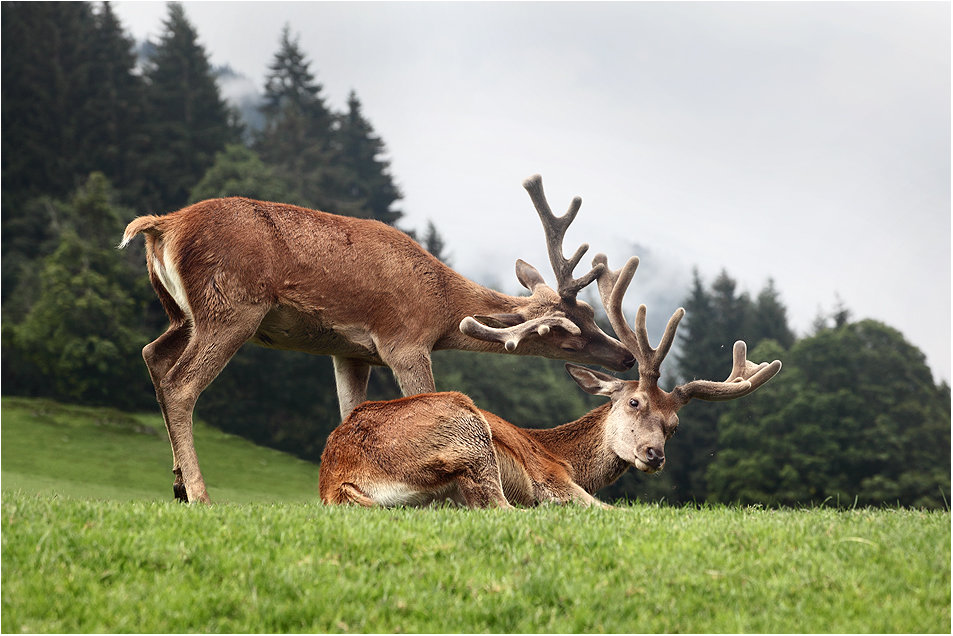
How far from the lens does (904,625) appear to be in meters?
4.95

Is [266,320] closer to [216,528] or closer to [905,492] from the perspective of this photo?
[216,528]

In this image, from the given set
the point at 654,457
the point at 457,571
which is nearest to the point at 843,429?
the point at 654,457

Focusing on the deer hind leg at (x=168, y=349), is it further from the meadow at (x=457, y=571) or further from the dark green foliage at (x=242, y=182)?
the dark green foliage at (x=242, y=182)

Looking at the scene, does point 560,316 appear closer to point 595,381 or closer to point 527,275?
point 527,275

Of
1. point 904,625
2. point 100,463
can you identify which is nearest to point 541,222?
point 904,625

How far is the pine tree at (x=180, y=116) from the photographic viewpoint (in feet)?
165

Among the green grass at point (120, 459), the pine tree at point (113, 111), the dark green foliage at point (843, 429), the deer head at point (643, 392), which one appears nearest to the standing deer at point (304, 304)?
the deer head at point (643, 392)

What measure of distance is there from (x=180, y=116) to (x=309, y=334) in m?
49.2

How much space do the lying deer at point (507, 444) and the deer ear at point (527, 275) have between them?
3.65 feet

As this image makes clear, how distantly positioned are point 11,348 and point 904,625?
3907 cm

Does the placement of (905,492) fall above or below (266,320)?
below

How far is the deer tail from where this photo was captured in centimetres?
872

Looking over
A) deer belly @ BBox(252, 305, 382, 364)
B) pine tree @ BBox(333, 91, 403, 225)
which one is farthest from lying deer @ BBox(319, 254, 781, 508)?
pine tree @ BBox(333, 91, 403, 225)

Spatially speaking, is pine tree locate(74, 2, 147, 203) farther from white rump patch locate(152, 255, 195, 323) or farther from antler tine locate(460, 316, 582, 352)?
antler tine locate(460, 316, 582, 352)
